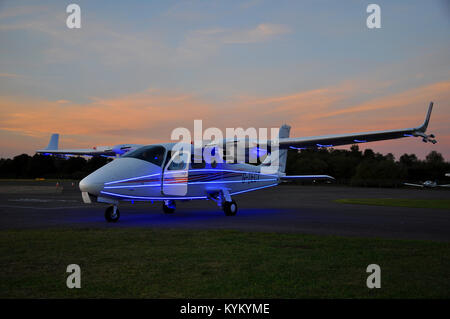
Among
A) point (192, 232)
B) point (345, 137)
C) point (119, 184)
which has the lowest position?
point (192, 232)

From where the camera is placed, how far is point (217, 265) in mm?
6051

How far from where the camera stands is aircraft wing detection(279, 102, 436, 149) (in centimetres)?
1355

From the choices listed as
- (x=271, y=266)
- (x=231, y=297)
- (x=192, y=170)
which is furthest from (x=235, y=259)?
(x=192, y=170)

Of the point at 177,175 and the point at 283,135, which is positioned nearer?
the point at 177,175

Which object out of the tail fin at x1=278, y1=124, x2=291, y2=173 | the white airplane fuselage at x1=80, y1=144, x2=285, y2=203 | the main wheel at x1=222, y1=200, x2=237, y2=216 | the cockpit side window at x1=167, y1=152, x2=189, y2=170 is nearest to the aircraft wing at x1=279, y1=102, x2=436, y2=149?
the white airplane fuselage at x1=80, y1=144, x2=285, y2=203

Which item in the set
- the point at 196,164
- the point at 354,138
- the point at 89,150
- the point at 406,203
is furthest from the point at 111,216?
the point at 406,203

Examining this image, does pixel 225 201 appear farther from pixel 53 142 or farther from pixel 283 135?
pixel 53 142

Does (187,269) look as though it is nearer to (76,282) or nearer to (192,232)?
(76,282)

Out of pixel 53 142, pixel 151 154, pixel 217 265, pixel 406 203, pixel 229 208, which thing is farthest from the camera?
pixel 406 203

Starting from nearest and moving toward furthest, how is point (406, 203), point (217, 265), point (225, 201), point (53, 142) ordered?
point (217, 265), point (225, 201), point (53, 142), point (406, 203)

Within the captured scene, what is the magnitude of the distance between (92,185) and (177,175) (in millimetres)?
3447

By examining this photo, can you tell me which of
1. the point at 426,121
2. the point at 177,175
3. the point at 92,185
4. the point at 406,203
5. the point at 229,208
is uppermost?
the point at 426,121
